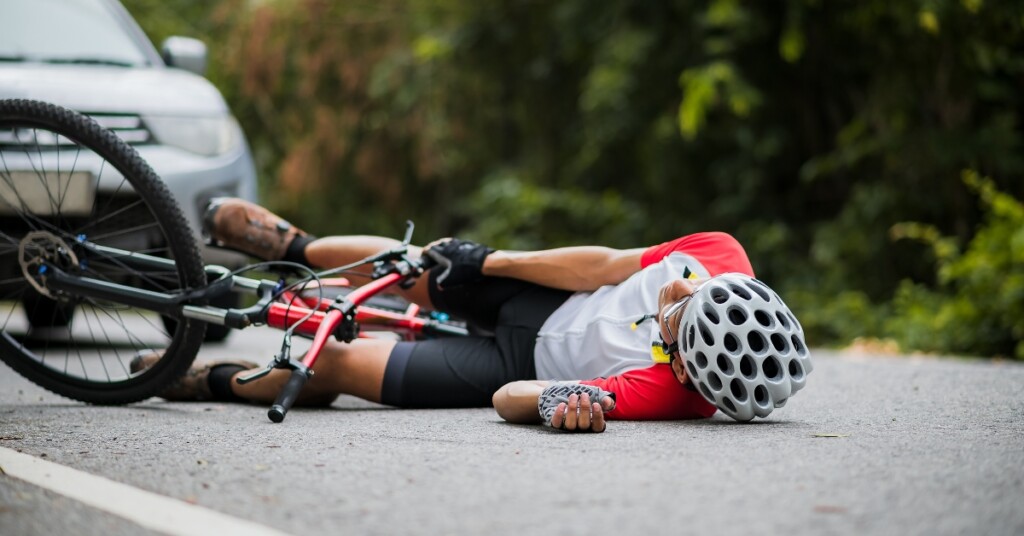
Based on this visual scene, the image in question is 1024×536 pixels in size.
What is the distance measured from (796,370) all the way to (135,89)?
4.10 m

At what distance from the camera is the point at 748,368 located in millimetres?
4152

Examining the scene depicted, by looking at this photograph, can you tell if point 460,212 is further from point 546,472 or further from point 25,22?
point 546,472

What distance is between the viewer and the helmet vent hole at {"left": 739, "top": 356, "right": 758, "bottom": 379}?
4.11 metres

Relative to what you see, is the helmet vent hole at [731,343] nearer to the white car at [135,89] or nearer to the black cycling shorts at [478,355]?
the black cycling shorts at [478,355]

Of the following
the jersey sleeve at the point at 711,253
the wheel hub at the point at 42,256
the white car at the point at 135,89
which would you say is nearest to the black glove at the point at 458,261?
the jersey sleeve at the point at 711,253

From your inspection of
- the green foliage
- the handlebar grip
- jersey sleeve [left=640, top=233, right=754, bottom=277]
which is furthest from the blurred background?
the handlebar grip

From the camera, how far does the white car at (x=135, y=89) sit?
6574 mm

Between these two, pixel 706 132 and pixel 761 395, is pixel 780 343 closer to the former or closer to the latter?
pixel 761 395

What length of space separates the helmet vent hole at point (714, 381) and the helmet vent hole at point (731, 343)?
0.32 feet

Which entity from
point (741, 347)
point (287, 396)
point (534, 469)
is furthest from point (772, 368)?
point (287, 396)

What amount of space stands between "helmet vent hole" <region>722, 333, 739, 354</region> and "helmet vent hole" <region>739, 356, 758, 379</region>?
47 mm

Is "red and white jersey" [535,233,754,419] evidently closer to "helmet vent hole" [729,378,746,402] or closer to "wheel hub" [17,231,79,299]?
"helmet vent hole" [729,378,746,402]

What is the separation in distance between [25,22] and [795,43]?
617 cm

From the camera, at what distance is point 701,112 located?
11.1 metres
